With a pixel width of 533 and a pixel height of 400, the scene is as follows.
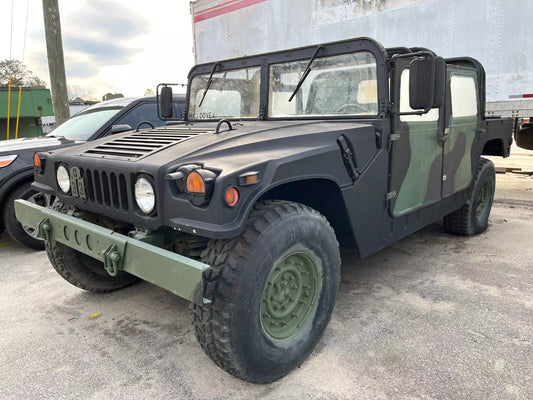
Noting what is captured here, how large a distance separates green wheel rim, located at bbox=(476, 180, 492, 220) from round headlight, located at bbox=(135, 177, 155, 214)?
402 cm

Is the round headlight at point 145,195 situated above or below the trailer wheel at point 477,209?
above

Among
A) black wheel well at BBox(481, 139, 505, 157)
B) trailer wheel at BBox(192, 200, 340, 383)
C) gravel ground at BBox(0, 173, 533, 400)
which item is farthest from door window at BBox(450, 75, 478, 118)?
trailer wheel at BBox(192, 200, 340, 383)

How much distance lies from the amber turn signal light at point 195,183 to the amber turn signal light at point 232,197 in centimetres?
12

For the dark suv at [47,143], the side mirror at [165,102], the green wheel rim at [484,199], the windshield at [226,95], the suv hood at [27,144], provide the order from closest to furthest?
the windshield at [226,95], the side mirror at [165,102], the dark suv at [47,143], the suv hood at [27,144], the green wheel rim at [484,199]

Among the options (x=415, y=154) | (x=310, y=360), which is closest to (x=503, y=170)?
(x=415, y=154)

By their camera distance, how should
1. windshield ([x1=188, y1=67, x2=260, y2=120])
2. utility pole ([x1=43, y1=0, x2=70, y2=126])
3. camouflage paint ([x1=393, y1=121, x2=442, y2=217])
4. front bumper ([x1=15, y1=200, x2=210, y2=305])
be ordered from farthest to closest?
utility pole ([x1=43, y1=0, x2=70, y2=126]) → windshield ([x1=188, y1=67, x2=260, y2=120]) → camouflage paint ([x1=393, y1=121, x2=442, y2=217]) → front bumper ([x1=15, y1=200, x2=210, y2=305])

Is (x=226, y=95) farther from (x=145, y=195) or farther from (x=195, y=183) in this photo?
(x=195, y=183)

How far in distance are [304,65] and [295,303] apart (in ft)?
5.93

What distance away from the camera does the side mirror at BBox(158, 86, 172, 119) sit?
4.45m

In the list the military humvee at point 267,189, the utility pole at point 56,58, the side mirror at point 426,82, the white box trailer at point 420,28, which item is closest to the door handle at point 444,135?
the military humvee at point 267,189

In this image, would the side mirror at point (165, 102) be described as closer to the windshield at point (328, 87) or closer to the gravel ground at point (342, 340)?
the windshield at point (328, 87)

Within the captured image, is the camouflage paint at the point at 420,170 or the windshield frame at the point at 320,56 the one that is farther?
the camouflage paint at the point at 420,170

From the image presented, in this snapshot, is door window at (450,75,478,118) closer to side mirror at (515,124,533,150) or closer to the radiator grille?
the radiator grille

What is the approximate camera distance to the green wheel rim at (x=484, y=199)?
16.3 ft
